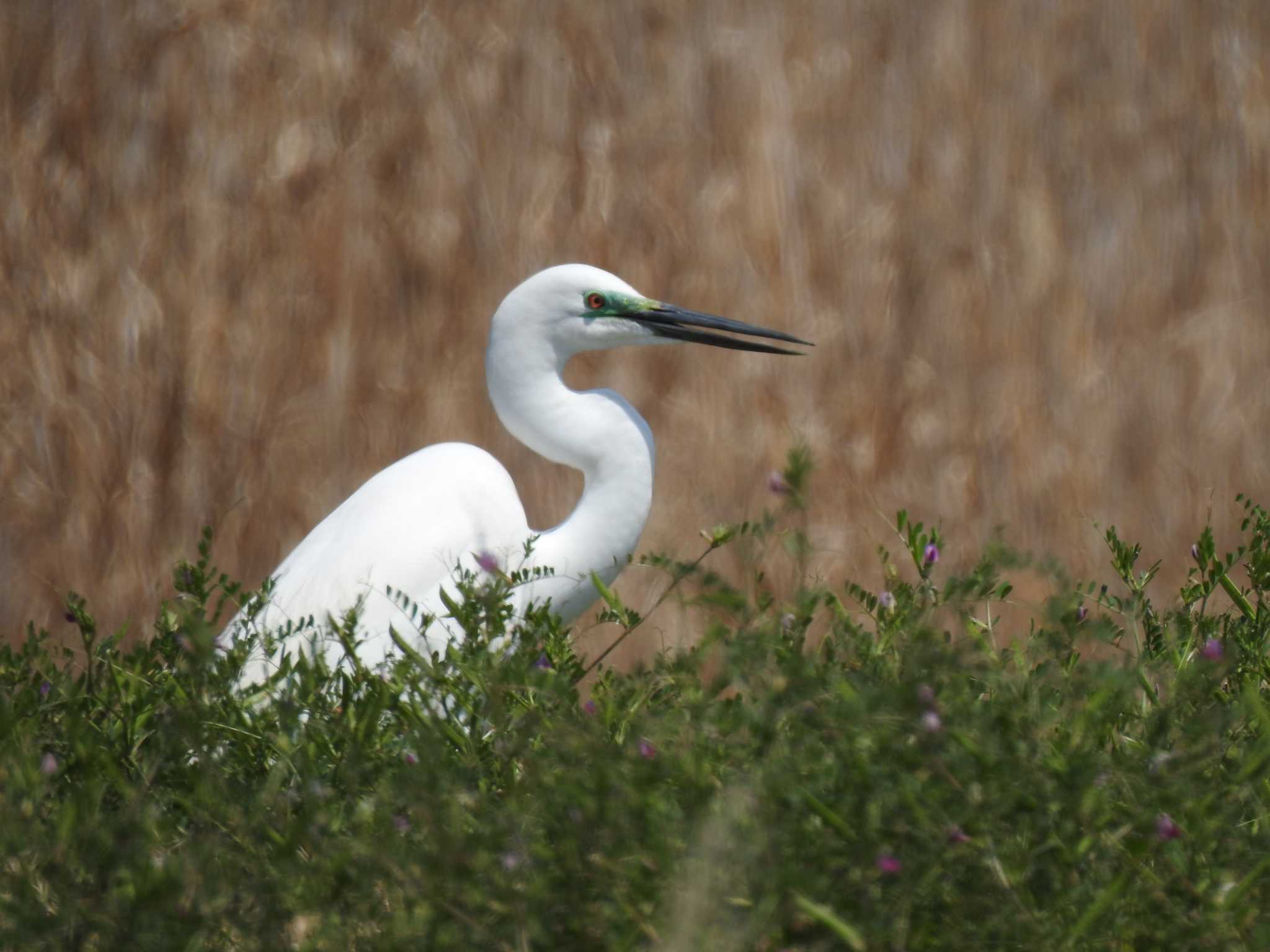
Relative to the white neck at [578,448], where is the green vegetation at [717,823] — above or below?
below

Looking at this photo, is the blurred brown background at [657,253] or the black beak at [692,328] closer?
the black beak at [692,328]

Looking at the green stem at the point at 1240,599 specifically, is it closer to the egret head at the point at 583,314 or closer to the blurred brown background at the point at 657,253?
the egret head at the point at 583,314

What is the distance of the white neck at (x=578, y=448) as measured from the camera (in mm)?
2697

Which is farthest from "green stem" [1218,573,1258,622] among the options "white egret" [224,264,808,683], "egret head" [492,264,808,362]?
"white egret" [224,264,808,683]

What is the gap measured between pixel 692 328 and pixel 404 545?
791 millimetres

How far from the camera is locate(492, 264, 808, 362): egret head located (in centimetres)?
268

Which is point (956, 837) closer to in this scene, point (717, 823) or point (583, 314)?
point (717, 823)

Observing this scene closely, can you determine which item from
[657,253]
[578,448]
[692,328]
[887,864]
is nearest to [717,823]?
[887,864]

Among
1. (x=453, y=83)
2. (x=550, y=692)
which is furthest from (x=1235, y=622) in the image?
(x=453, y=83)

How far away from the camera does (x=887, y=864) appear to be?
3.92ft

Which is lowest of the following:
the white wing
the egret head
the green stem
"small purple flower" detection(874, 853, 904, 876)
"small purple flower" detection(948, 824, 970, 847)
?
"small purple flower" detection(874, 853, 904, 876)

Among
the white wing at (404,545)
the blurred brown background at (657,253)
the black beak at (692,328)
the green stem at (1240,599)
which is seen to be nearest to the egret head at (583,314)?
the black beak at (692,328)

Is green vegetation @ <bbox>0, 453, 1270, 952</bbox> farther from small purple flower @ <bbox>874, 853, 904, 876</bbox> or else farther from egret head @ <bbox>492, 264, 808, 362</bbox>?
egret head @ <bbox>492, 264, 808, 362</bbox>

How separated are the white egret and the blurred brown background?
66 cm
